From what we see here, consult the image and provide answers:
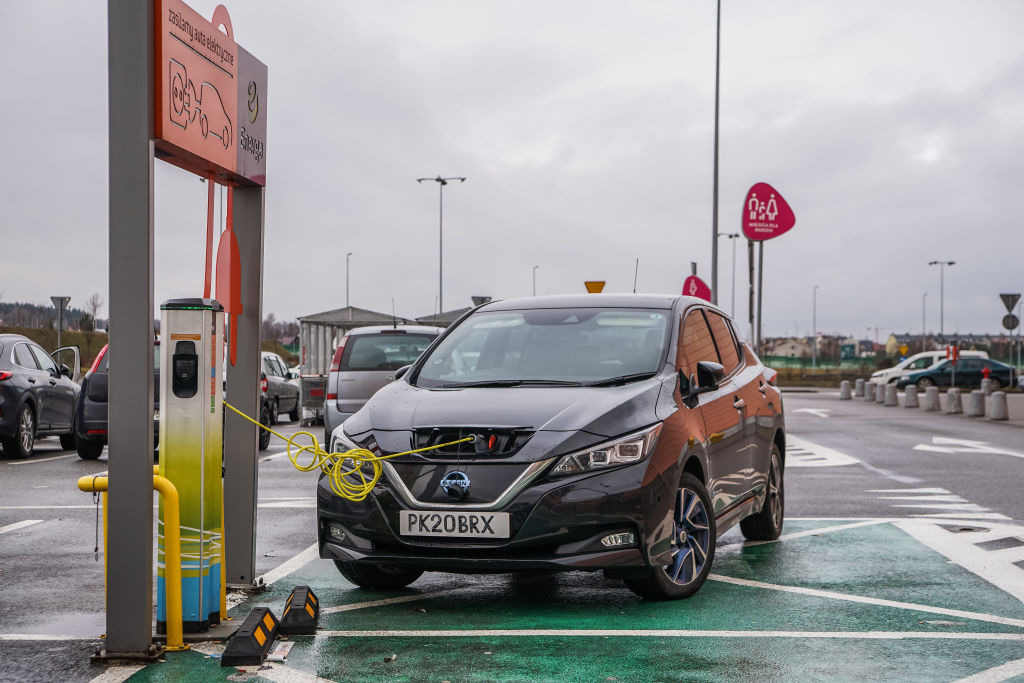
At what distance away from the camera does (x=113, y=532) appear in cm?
527

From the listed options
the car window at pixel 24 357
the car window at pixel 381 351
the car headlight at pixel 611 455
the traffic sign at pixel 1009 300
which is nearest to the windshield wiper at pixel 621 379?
the car headlight at pixel 611 455

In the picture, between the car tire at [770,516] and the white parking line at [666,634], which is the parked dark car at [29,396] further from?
the white parking line at [666,634]

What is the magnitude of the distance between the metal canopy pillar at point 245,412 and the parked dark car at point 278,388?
17688 mm

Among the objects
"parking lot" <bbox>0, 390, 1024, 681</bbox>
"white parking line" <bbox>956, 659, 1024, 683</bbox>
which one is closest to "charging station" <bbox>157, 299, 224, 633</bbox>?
"parking lot" <bbox>0, 390, 1024, 681</bbox>

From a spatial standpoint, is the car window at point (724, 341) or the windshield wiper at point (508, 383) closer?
the windshield wiper at point (508, 383)

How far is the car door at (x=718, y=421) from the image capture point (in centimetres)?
709

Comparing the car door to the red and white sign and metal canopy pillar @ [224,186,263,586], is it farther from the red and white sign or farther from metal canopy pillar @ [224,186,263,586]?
the red and white sign

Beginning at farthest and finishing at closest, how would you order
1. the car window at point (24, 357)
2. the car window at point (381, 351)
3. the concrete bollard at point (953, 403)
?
the concrete bollard at point (953, 403) < the car window at point (381, 351) < the car window at point (24, 357)

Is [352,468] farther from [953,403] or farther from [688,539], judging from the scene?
[953,403]

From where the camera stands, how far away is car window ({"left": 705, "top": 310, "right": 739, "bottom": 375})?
8.16 meters

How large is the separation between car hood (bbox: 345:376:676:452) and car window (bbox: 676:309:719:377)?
14.5 inches

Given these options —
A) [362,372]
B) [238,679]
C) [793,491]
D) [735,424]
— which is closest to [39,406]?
[362,372]

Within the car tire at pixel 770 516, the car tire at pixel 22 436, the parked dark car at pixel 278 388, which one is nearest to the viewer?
the car tire at pixel 770 516

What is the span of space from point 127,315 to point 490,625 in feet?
7.33
